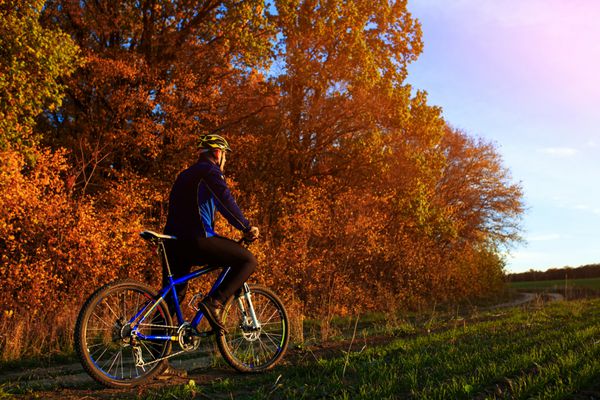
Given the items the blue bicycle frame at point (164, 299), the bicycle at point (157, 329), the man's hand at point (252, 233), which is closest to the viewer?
the bicycle at point (157, 329)

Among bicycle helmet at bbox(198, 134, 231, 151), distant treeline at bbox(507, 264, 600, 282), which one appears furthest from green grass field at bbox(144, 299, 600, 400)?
distant treeline at bbox(507, 264, 600, 282)

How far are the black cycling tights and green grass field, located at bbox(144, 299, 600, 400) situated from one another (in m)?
0.98

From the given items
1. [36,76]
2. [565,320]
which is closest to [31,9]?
[36,76]

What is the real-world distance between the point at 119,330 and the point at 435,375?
302cm

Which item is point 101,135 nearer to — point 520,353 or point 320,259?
point 320,259

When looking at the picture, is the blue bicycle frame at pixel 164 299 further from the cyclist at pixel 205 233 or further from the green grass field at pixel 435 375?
the green grass field at pixel 435 375

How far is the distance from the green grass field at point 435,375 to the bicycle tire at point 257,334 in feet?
0.79

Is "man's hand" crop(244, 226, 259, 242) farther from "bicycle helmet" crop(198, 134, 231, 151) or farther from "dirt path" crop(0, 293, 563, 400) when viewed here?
"dirt path" crop(0, 293, 563, 400)

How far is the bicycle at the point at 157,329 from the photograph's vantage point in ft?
15.1

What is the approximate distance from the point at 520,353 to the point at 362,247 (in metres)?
13.6

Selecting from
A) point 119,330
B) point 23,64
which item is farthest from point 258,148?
point 119,330

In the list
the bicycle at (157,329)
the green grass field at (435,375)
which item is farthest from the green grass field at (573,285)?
the bicycle at (157,329)

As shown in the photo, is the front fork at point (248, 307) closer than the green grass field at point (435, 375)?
No

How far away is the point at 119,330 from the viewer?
15.3 ft
